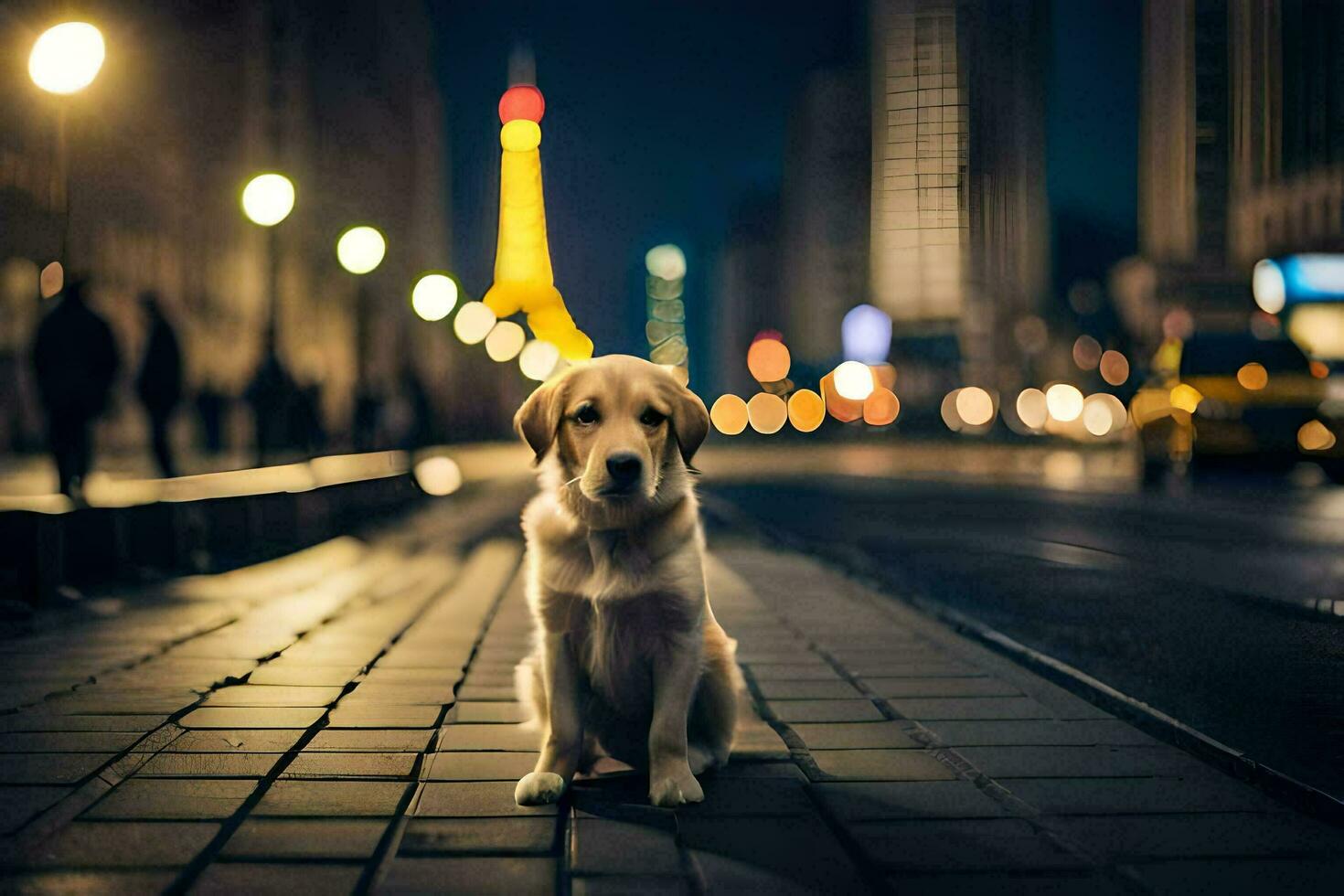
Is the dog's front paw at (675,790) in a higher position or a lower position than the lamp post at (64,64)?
lower

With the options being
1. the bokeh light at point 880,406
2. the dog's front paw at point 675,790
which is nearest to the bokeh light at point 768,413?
the bokeh light at point 880,406

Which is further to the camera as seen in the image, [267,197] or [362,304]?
[362,304]

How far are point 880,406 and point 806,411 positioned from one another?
18.9 metres

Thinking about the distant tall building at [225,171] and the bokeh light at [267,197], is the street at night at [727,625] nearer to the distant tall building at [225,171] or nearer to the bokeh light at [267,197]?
the bokeh light at [267,197]

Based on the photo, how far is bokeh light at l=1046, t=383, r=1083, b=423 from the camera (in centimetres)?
7646

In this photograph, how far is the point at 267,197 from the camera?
509 inches

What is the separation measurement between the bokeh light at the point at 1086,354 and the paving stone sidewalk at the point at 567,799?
354 ft

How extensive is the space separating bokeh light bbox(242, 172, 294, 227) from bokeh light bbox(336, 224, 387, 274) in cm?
276

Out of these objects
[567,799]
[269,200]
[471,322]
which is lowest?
[567,799]

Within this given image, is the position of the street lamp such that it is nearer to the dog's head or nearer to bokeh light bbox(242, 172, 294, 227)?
bokeh light bbox(242, 172, 294, 227)

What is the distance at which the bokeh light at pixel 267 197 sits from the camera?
1291 cm

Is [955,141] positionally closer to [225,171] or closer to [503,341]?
[225,171]

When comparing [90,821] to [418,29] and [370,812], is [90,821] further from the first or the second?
[418,29]

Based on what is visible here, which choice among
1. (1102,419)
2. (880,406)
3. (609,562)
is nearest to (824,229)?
(880,406)
